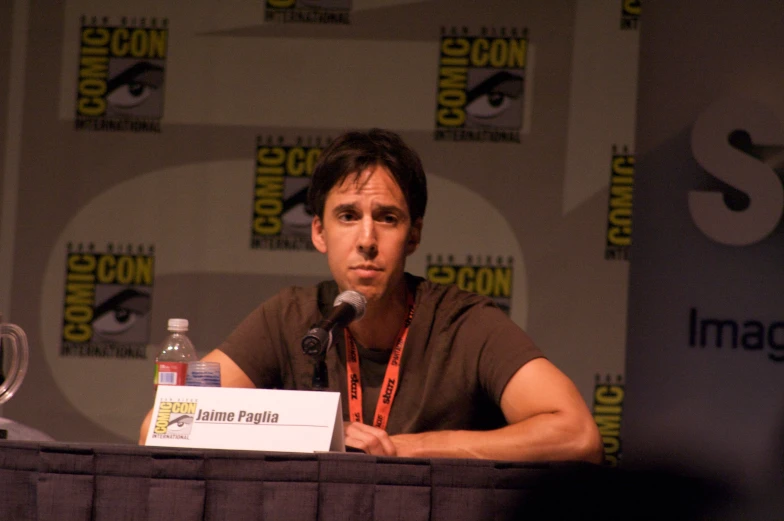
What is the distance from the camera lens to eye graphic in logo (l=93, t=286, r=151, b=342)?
352cm

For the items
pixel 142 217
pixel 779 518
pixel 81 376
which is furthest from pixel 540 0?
pixel 81 376

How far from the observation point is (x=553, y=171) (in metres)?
3.44

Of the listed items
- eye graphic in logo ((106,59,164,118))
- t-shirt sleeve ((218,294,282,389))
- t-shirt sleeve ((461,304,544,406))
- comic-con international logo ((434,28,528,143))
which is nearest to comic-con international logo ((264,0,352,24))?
comic-con international logo ((434,28,528,143))

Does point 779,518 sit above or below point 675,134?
below

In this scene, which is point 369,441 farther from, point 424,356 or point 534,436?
point 424,356

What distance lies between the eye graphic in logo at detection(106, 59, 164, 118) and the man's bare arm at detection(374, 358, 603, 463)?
227 centimetres

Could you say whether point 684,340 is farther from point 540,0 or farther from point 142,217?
point 142,217

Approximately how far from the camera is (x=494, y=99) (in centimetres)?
348

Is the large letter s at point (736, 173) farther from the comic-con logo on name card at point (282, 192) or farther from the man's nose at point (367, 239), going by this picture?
the man's nose at point (367, 239)

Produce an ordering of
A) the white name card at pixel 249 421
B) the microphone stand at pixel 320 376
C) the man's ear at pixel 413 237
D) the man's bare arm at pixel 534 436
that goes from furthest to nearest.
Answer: the man's ear at pixel 413 237 → the man's bare arm at pixel 534 436 → the microphone stand at pixel 320 376 → the white name card at pixel 249 421

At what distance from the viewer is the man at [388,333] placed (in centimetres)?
205

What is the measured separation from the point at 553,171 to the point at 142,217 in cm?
163

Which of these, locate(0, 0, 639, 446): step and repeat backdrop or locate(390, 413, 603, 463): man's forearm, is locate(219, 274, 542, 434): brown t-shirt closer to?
locate(390, 413, 603, 463): man's forearm

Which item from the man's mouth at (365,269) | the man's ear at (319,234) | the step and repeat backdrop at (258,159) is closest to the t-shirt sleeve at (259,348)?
the man's ear at (319,234)
